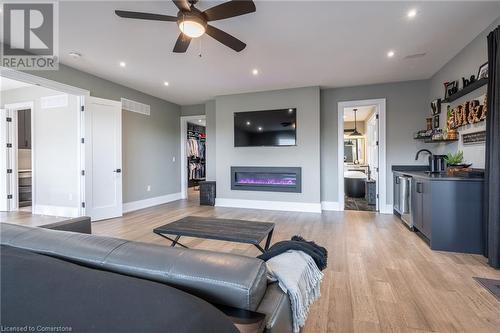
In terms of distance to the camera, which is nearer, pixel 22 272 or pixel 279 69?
pixel 22 272

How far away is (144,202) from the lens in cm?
589

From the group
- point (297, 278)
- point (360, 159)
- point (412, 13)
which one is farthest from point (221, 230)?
point (360, 159)

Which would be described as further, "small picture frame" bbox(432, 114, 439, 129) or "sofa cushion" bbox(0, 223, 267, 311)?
"small picture frame" bbox(432, 114, 439, 129)

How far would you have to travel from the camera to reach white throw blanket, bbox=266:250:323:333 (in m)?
0.95

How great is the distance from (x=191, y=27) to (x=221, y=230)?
2012 millimetres

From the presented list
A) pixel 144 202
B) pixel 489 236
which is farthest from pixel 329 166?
pixel 144 202

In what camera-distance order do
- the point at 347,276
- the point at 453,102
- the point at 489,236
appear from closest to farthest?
the point at 347,276 < the point at 489,236 < the point at 453,102

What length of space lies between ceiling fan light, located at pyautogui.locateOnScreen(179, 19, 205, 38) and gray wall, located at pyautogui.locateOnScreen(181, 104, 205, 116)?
4664mm

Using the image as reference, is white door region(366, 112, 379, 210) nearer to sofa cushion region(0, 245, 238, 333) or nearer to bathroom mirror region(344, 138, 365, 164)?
bathroom mirror region(344, 138, 365, 164)

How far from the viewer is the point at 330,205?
5.54m

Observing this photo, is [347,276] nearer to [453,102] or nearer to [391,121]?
[453,102]

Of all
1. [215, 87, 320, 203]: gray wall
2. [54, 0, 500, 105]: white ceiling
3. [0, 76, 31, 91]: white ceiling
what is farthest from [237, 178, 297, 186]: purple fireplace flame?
[0, 76, 31, 91]: white ceiling

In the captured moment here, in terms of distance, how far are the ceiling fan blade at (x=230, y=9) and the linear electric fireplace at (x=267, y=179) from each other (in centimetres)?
370

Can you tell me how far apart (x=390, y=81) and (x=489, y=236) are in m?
3.56
